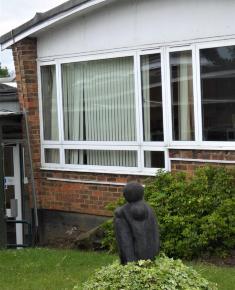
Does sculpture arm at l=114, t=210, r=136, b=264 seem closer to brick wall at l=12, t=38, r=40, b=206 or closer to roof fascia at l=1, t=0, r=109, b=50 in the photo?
roof fascia at l=1, t=0, r=109, b=50

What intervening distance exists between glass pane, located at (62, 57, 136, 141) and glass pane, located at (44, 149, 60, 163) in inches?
14.5

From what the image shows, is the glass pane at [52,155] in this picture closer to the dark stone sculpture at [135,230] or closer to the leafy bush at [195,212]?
the leafy bush at [195,212]

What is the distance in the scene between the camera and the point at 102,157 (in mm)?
11805

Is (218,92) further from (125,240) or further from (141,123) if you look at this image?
(125,240)

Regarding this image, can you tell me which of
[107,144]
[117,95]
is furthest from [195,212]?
[117,95]

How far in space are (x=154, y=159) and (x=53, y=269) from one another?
2.97 m

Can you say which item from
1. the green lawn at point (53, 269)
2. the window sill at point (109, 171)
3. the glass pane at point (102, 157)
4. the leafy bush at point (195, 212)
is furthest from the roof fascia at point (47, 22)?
the green lawn at point (53, 269)

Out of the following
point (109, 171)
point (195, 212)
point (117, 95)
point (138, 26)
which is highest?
point (138, 26)

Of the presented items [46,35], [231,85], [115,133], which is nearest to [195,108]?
[231,85]

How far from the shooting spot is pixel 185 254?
9148 millimetres

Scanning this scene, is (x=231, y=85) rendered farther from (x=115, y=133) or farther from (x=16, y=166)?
(x=16, y=166)

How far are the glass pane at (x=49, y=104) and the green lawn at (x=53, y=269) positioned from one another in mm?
2883

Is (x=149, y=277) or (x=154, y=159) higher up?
(x=154, y=159)

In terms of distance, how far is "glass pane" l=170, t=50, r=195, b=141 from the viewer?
10539 millimetres
